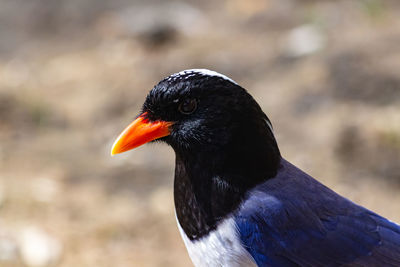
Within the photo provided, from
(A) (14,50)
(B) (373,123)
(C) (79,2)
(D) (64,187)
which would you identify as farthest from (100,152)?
(C) (79,2)

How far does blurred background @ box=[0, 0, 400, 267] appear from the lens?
4975mm

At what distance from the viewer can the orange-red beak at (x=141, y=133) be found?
10.2 feet

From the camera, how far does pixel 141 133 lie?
3.12 metres

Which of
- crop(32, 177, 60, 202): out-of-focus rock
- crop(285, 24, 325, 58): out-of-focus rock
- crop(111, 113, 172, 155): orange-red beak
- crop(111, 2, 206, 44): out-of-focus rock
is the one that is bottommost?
crop(111, 113, 172, 155): orange-red beak

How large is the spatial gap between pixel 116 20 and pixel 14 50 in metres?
1.36

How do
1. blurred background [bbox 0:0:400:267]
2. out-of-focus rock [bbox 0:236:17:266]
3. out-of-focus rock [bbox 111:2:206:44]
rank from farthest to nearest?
1. out-of-focus rock [bbox 111:2:206:44]
2. blurred background [bbox 0:0:400:267]
3. out-of-focus rock [bbox 0:236:17:266]

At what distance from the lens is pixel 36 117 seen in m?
6.69

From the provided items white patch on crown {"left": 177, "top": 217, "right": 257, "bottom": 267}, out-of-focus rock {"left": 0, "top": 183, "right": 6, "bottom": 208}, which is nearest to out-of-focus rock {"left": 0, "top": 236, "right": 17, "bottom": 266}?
out-of-focus rock {"left": 0, "top": 183, "right": 6, "bottom": 208}

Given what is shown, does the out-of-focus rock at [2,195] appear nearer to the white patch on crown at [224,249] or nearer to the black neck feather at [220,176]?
the black neck feather at [220,176]

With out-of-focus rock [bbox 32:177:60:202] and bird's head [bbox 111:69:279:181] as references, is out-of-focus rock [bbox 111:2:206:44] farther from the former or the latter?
bird's head [bbox 111:69:279:181]

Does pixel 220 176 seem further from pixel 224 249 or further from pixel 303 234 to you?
pixel 303 234

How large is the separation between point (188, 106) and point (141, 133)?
252mm

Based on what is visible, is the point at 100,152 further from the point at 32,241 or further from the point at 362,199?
the point at 362,199

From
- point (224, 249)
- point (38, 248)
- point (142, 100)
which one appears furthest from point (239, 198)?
point (142, 100)
